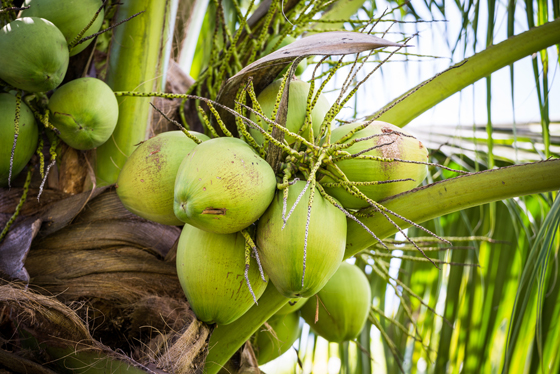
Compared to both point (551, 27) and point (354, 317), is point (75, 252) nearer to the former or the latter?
point (354, 317)

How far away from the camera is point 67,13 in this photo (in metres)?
1.06

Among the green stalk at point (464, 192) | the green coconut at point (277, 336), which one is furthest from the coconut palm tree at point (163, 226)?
the green coconut at point (277, 336)

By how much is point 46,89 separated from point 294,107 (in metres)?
0.56

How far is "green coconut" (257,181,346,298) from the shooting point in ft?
2.74

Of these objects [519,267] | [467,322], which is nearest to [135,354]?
[467,322]

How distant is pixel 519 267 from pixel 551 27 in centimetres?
99

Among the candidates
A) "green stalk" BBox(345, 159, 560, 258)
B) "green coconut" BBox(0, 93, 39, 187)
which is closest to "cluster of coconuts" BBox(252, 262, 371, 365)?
"green stalk" BBox(345, 159, 560, 258)

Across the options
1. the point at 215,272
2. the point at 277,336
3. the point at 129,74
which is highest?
the point at 129,74

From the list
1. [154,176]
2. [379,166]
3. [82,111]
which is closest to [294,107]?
[379,166]

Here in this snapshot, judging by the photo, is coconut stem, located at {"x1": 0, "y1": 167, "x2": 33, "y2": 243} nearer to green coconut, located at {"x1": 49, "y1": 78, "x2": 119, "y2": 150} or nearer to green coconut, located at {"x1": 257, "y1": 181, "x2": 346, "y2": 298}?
green coconut, located at {"x1": 49, "y1": 78, "x2": 119, "y2": 150}

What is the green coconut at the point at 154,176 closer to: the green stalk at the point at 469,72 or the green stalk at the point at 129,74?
the green stalk at the point at 129,74

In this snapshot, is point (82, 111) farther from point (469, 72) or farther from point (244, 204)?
point (469, 72)

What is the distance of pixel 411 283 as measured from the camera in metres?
2.02

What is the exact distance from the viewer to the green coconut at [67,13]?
3.41 feet
